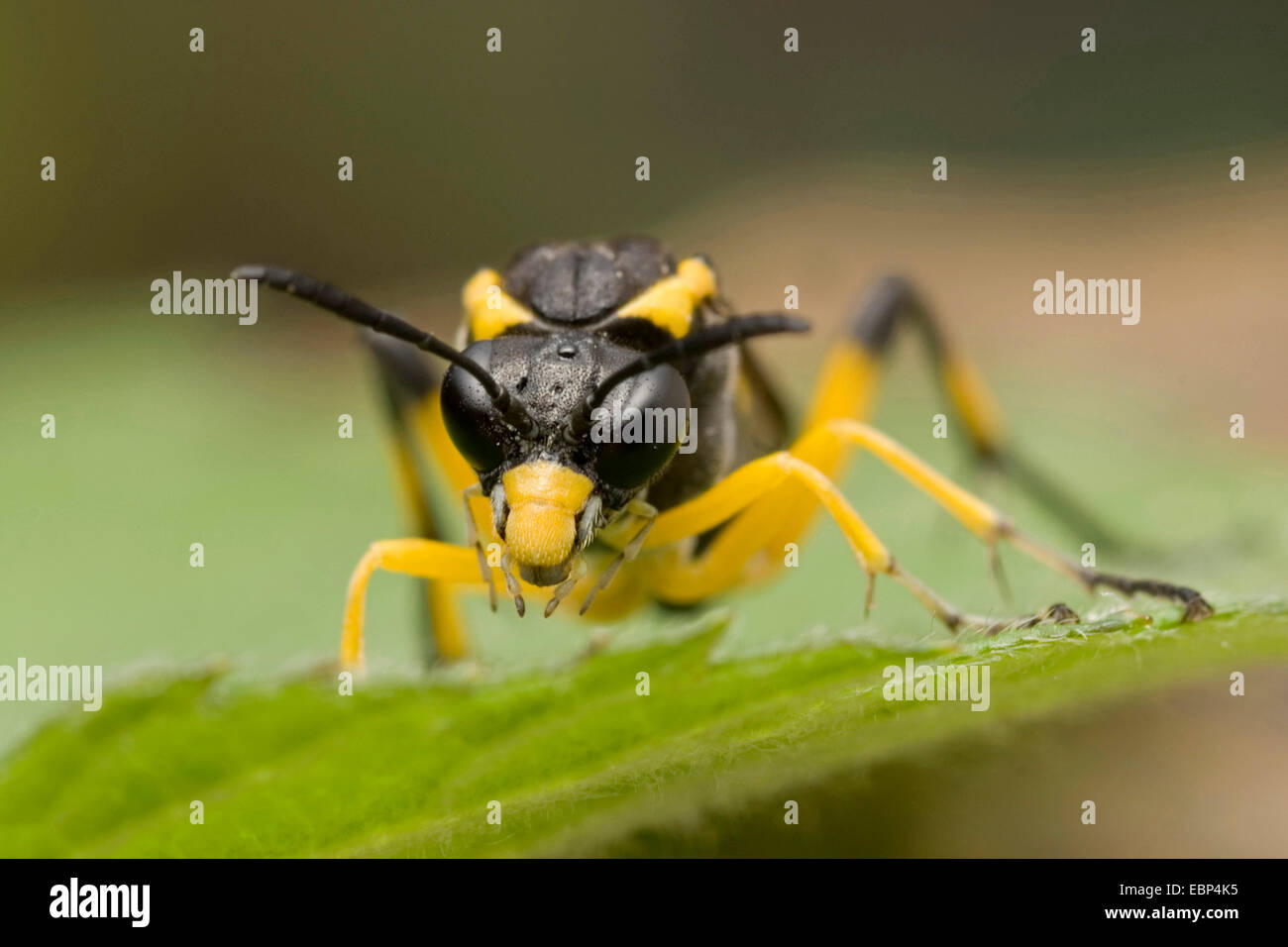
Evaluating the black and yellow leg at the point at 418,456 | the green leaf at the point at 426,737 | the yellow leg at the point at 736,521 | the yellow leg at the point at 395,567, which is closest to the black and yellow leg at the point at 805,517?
the yellow leg at the point at 736,521

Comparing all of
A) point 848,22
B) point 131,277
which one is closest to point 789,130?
point 848,22

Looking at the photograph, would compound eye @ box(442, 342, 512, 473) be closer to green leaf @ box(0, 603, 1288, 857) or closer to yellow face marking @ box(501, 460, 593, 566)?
yellow face marking @ box(501, 460, 593, 566)

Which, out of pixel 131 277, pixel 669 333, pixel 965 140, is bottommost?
pixel 669 333

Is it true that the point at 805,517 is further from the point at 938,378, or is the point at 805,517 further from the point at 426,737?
the point at 426,737

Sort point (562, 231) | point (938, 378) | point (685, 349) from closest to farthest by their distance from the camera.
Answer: point (685, 349) → point (938, 378) → point (562, 231)

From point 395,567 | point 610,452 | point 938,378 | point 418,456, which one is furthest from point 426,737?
point 938,378
